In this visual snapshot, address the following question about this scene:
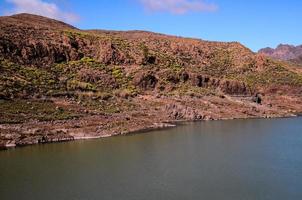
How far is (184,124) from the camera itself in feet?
252

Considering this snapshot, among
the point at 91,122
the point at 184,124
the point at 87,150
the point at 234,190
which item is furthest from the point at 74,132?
the point at 234,190

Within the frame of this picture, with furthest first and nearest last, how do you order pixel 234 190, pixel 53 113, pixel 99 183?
1. pixel 53 113
2. pixel 99 183
3. pixel 234 190

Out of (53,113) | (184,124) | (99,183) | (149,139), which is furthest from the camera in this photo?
(184,124)

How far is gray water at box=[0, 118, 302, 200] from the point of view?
34.6 m

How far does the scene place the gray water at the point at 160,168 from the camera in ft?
114

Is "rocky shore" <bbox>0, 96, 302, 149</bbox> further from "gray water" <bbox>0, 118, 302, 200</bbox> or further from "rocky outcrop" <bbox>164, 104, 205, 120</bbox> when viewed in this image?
"gray water" <bbox>0, 118, 302, 200</bbox>

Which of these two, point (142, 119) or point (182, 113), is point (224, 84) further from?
point (142, 119)

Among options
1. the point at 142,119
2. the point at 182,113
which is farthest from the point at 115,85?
the point at 142,119

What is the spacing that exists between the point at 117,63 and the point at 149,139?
46.2m

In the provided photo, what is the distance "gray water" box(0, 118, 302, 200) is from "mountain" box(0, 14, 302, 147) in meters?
8.82

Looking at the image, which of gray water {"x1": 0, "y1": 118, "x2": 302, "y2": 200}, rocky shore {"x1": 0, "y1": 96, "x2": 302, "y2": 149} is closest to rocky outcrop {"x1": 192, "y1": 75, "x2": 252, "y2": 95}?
rocky shore {"x1": 0, "y1": 96, "x2": 302, "y2": 149}

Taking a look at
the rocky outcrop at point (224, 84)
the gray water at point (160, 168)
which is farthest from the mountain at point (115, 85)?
the gray water at point (160, 168)

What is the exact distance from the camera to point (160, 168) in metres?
42.8

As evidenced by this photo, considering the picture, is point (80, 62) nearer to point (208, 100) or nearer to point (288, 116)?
point (208, 100)
